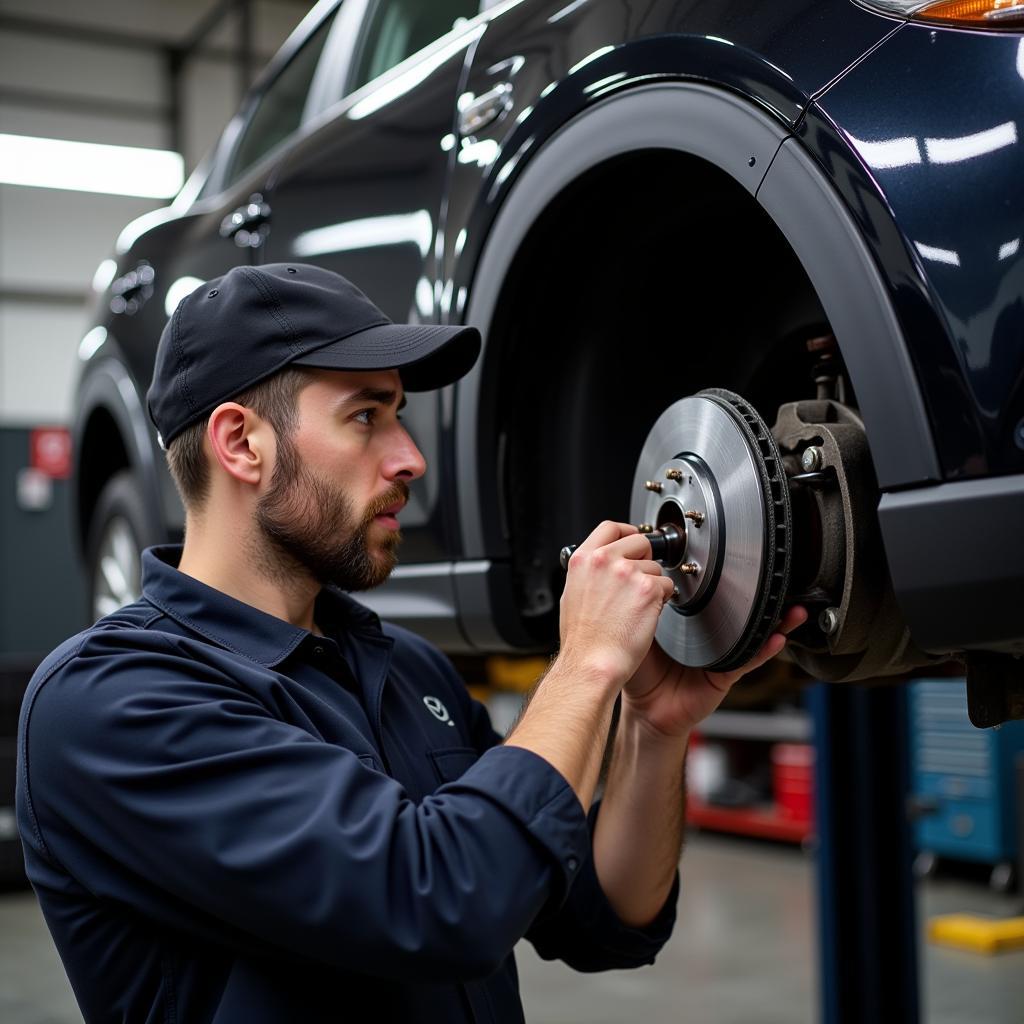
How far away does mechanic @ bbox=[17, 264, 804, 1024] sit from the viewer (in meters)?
0.85

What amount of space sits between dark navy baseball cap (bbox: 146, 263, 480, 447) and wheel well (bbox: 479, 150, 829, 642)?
247 millimetres

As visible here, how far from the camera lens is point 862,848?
91.0 inches

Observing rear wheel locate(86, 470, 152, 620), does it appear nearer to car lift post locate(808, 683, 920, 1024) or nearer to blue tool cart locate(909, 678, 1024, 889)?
car lift post locate(808, 683, 920, 1024)

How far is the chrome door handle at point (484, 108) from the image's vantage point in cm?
132

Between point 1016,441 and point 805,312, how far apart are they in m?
0.41

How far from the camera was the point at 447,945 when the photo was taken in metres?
0.84

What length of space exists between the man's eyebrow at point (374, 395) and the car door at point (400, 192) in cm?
29

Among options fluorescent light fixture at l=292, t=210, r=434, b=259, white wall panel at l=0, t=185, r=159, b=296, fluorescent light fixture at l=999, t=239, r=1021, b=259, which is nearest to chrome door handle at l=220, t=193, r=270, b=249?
fluorescent light fixture at l=292, t=210, r=434, b=259

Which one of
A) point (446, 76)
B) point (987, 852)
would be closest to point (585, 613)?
point (446, 76)

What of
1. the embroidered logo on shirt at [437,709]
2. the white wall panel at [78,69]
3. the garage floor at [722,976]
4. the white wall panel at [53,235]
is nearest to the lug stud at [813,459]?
the embroidered logo on shirt at [437,709]

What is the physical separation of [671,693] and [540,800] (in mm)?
321

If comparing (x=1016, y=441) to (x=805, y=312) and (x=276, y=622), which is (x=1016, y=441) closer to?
(x=805, y=312)

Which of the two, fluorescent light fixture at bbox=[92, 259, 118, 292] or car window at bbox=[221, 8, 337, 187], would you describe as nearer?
car window at bbox=[221, 8, 337, 187]

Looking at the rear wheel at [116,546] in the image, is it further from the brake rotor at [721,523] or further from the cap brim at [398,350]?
the brake rotor at [721,523]
